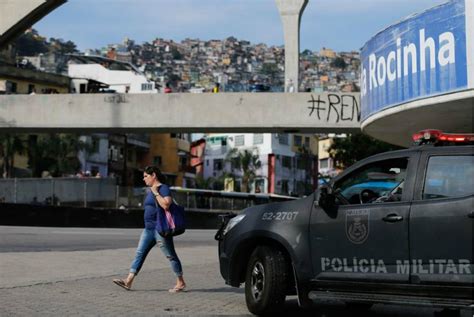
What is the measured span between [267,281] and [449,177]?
85.7 inches

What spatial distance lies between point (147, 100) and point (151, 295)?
1969 centimetres

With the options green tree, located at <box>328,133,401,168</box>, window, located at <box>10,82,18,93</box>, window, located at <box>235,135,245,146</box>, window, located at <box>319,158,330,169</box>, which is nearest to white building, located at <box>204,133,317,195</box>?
window, located at <box>235,135,245,146</box>

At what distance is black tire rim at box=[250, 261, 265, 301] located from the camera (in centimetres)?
764

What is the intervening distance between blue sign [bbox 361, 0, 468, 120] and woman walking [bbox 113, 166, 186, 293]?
9993mm

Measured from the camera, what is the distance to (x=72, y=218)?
3097cm

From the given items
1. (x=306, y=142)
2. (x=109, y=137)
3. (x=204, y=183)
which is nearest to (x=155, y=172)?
(x=109, y=137)

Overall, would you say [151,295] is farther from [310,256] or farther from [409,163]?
[409,163]

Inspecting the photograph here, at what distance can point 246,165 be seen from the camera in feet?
313

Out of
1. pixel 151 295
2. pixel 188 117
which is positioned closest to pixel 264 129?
pixel 188 117

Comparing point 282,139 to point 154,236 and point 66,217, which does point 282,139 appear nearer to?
point 66,217

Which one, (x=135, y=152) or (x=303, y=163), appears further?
(x=303, y=163)

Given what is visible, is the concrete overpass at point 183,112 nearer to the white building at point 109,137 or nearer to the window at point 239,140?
the white building at point 109,137

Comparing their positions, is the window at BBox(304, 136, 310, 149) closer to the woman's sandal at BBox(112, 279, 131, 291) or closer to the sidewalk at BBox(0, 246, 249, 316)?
the sidewalk at BBox(0, 246, 249, 316)

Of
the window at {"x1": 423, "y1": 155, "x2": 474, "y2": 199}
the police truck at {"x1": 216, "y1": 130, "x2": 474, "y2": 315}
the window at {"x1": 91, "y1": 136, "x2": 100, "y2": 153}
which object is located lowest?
the police truck at {"x1": 216, "y1": 130, "x2": 474, "y2": 315}
